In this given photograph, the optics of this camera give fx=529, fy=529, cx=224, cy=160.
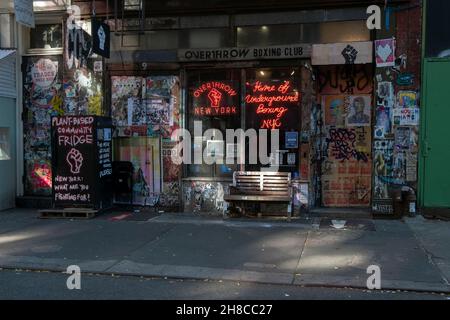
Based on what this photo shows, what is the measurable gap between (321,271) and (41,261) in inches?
148

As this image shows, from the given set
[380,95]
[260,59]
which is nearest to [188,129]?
[260,59]

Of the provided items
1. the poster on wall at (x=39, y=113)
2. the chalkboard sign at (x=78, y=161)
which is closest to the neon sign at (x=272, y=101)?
the chalkboard sign at (x=78, y=161)

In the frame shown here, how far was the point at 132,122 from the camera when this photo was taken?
11.0m

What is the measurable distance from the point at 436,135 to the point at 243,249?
4.34 meters

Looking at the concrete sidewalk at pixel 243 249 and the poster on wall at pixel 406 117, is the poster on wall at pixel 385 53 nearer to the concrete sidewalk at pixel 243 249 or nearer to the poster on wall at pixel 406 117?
the poster on wall at pixel 406 117

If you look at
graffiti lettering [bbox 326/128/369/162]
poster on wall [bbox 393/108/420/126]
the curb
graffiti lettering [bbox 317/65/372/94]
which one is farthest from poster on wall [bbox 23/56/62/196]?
poster on wall [bbox 393/108/420/126]

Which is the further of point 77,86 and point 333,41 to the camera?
point 77,86

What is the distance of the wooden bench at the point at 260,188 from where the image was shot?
9867 millimetres

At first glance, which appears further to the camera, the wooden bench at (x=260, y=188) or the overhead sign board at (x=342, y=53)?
the wooden bench at (x=260, y=188)

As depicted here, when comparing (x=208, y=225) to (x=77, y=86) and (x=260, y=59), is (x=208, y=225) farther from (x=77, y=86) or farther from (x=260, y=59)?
(x=77, y=86)

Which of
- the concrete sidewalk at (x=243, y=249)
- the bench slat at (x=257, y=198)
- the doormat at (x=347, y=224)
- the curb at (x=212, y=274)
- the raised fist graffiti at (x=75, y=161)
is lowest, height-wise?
the curb at (x=212, y=274)

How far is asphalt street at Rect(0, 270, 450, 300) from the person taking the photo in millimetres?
5750

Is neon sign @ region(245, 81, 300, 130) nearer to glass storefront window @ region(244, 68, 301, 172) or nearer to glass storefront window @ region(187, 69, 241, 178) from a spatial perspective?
glass storefront window @ region(244, 68, 301, 172)

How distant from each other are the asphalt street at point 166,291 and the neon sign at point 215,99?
16.0 feet
